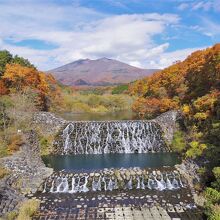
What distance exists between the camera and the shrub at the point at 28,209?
13.1m

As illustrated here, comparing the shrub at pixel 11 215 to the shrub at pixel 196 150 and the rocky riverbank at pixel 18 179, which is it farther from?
the shrub at pixel 196 150

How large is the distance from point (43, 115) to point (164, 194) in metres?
14.8

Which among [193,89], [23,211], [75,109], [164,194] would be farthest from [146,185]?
[75,109]

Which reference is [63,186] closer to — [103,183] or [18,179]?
[103,183]

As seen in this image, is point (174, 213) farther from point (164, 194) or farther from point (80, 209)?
point (80, 209)

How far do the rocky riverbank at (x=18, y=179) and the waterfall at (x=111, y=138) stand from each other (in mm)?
5909

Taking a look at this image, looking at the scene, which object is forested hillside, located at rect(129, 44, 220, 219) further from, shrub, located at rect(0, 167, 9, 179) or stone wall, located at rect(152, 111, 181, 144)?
shrub, located at rect(0, 167, 9, 179)

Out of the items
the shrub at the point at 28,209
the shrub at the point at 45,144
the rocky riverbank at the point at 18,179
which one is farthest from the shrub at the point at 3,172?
the shrub at the point at 45,144

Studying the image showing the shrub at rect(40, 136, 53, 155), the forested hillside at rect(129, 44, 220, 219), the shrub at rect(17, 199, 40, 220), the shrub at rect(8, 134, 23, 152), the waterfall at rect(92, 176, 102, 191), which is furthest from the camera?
the shrub at rect(40, 136, 53, 155)

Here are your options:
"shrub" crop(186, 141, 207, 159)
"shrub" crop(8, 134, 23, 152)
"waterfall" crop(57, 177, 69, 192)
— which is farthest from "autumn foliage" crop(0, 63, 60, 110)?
"shrub" crop(186, 141, 207, 159)

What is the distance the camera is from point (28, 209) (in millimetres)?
13648

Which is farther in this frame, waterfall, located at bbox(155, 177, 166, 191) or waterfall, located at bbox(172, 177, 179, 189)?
waterfall, located at bbox(172, 177, 179, 189)

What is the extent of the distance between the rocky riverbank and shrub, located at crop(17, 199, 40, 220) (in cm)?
44

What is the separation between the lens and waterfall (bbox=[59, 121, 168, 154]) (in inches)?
1021
